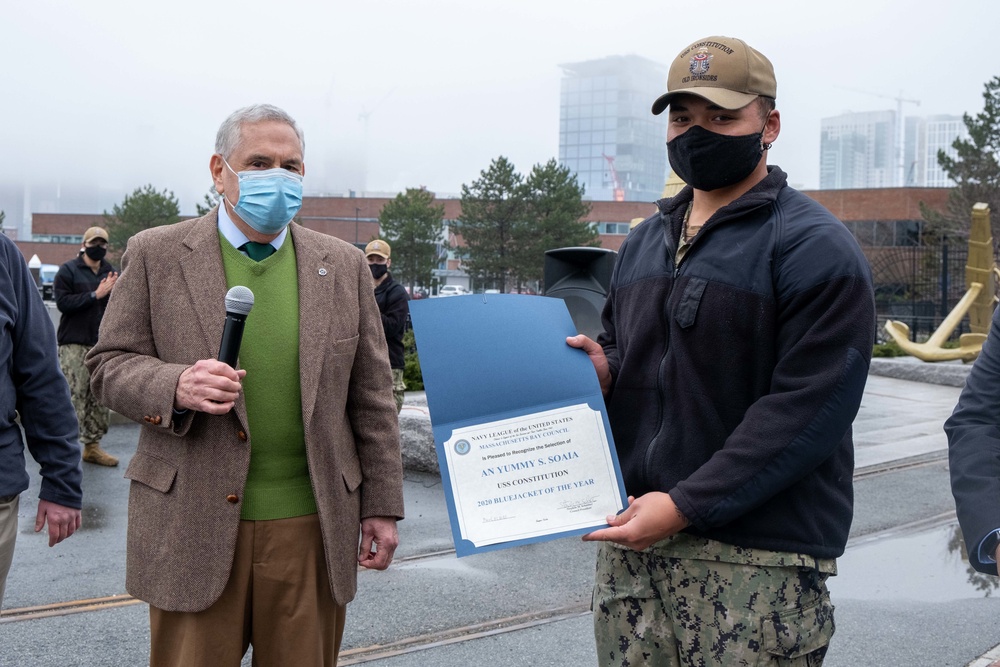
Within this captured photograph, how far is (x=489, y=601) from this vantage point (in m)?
5.20

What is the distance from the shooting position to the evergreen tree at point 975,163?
140ft

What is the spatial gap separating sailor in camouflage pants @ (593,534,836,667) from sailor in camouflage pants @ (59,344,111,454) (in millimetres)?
7430

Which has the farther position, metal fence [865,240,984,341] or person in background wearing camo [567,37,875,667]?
metal fence [865,240,984,341]

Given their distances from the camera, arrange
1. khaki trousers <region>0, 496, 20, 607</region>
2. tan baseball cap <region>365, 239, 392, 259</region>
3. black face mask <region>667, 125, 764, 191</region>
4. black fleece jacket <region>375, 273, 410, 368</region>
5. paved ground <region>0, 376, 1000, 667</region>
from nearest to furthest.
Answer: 1. black face mask <region>667, 125, 764, 191</region>
2. khaki trousers <region>0, 496, 20, 607</region>
3. paved ground <region>0, 376, 1000, 667</region>
4. black fleece jacket <region>375, 273, 410, 368</region>
5. tan baseball cap <region>365, 239, 392, 259</region>

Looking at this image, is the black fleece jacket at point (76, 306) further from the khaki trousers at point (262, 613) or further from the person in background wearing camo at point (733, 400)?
the person in background wearing camo at point (733, 400)

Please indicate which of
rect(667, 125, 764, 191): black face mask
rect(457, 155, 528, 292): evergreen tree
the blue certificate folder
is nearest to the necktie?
the blue certificate folder

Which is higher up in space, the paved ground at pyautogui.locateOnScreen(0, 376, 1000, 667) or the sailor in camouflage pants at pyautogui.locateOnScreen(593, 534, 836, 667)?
the sailor in camouflage pants at pyautogui.locateOnScreen(593, 534, 836, 667)

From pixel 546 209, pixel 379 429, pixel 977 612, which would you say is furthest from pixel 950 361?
pixel 546 209

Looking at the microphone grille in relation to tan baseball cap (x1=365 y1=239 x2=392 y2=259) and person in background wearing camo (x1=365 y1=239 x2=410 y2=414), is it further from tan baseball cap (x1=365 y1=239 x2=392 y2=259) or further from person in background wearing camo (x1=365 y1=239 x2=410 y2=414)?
tan baseball cap (x1=365 y1=239 x2=392 y2=259)

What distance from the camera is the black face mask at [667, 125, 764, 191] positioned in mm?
2320

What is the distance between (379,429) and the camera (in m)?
2.84

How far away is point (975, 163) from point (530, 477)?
47178 millimetres

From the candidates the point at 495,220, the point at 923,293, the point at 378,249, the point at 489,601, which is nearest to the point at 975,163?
the point at 923,293

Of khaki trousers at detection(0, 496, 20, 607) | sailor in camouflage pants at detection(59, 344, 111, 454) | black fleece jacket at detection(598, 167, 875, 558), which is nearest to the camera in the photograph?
black fleece jacket at detection(598, 167, 875, 558)
